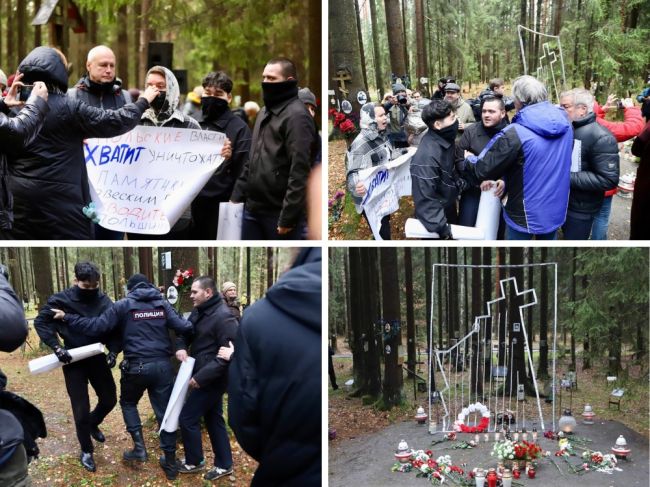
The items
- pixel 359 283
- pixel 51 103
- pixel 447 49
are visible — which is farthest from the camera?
pixel 447 49

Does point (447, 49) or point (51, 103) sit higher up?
point (447, 49)

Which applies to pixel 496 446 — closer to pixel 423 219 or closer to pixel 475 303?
pixel 475 303

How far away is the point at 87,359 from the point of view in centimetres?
557

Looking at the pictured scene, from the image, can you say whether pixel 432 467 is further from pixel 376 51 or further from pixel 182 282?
pixel 376 51

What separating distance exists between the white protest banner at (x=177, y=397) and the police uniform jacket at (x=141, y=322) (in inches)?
6.0

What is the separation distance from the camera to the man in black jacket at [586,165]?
19.0 ft

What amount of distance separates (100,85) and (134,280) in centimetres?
142

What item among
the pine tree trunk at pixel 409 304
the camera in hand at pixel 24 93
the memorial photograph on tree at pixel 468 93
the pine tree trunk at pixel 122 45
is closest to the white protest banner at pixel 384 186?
the memorial photograph on tree at pixel 468 93

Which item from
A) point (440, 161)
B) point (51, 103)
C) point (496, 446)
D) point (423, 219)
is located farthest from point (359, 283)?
point (51, 103)

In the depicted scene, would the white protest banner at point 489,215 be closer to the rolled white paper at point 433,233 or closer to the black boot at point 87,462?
the rolled white paper at point 433,233

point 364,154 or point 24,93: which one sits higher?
point 24,93

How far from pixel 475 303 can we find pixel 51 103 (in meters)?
2.89

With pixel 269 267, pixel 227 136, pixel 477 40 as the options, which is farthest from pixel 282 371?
pixel 477 40

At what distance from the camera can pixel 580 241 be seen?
574 centimetres
